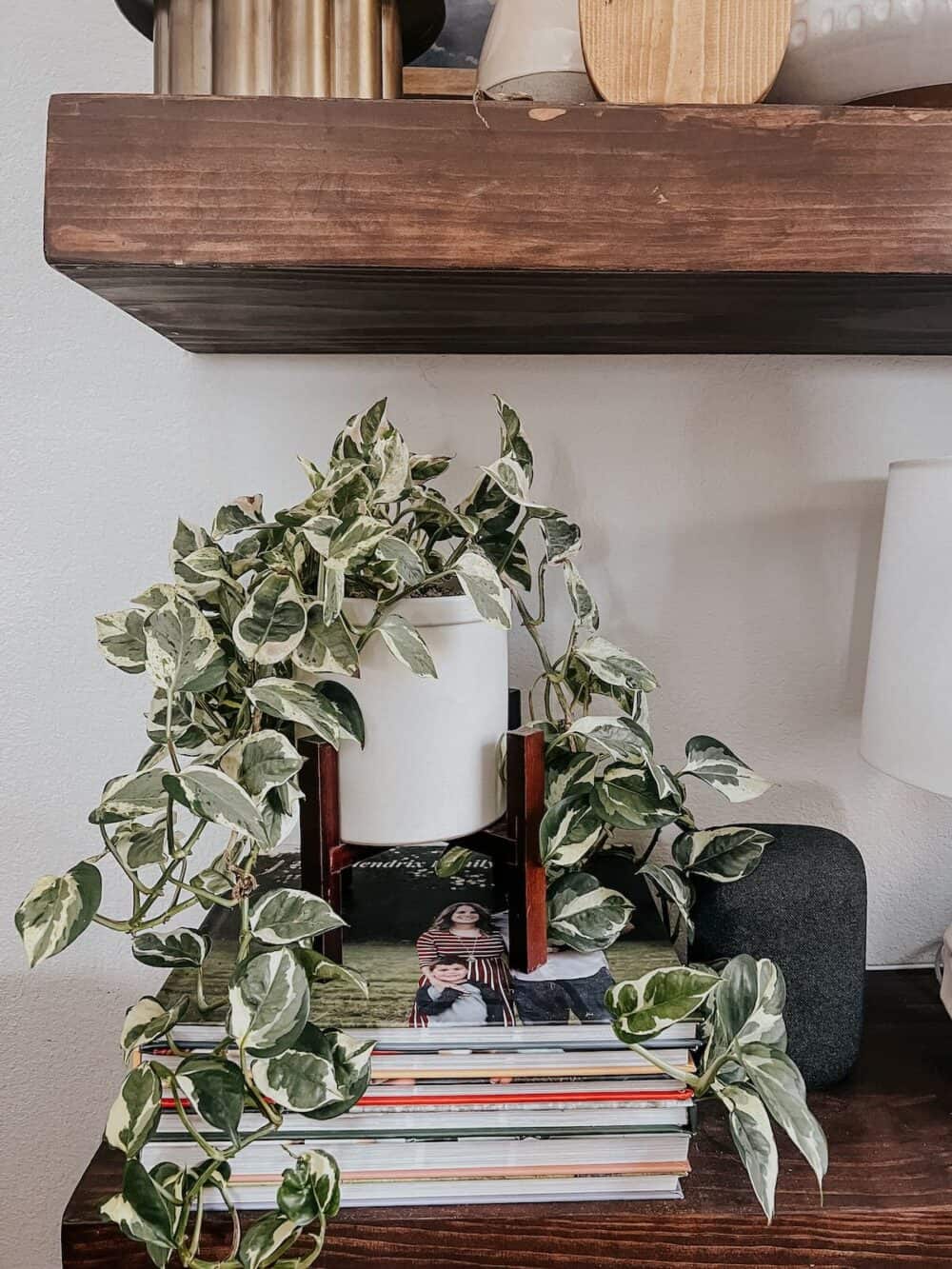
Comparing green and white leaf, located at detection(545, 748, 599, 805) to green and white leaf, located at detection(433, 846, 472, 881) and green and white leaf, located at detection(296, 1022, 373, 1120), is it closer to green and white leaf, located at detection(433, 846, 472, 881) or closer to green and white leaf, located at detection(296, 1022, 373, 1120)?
green and white leaf, located at detection(433, 846, 472, 881)

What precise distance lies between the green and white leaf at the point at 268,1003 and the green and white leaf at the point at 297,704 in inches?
4.5

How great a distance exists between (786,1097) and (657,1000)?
8 cm

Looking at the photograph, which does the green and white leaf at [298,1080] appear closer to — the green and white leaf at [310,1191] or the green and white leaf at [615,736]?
the green and white leaf at [310,1191]

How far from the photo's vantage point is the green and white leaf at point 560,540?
0.69m

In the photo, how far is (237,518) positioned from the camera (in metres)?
0.64

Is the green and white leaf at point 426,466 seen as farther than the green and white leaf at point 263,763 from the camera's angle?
Yes

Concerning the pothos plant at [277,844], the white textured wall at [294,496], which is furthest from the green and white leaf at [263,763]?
the white textured wall at [294,496]

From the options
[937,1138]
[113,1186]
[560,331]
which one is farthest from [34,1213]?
[560,331]

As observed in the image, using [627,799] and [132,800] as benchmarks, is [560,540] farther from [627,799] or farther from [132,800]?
[132,800]

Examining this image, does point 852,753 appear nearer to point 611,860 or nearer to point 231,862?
point 611,860

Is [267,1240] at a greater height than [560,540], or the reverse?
[560,540]

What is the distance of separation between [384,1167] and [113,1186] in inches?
6.3

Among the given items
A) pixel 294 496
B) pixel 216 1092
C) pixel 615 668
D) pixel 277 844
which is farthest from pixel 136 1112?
pixel 294 496

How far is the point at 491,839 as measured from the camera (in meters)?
0.59
